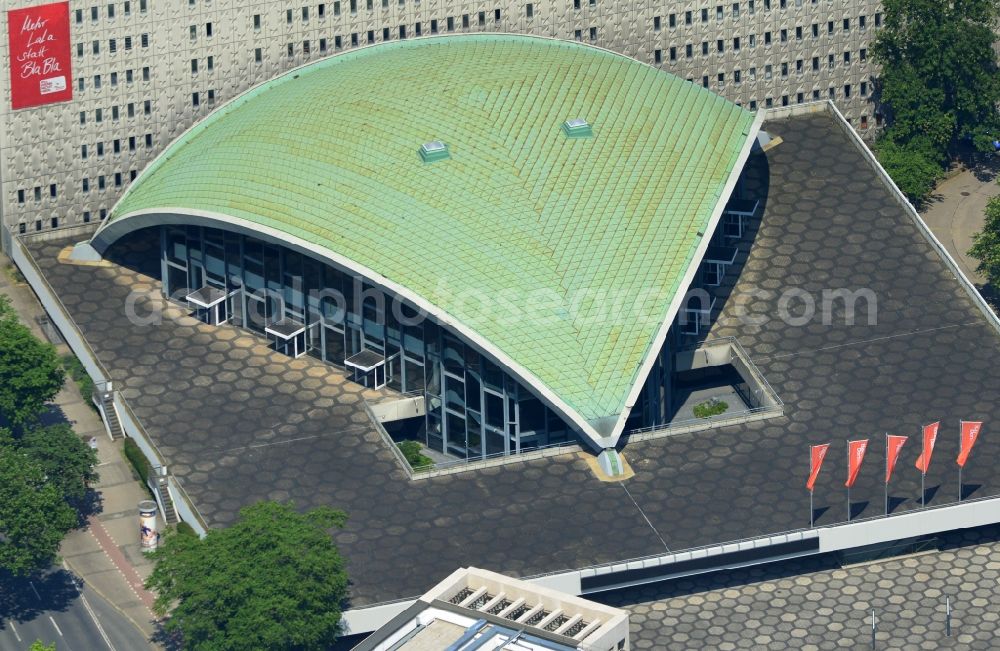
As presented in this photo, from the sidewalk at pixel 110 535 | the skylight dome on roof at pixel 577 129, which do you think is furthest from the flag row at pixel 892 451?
the sidewalk at pixel 110 535

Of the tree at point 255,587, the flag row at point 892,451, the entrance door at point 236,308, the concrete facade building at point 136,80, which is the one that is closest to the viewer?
the tree at point 255,587

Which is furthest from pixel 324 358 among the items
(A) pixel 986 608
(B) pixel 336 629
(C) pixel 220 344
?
(A) pixel 986 608

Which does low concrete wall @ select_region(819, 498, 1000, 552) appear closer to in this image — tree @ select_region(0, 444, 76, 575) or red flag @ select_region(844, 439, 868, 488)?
red flag @ select_region(844, 439, 868, 488)

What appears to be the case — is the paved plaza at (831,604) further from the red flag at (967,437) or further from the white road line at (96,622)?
the white road line at (96,622)

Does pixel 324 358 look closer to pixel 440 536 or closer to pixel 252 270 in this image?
pixel 252 270

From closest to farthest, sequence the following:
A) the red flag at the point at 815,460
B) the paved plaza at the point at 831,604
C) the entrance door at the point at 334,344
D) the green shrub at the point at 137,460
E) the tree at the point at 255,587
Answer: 1. the tree at the point at 255,587
2. the paved plaza at the point at 831,604
3. the red flag at the point at 815,460
4. the green shrub at the point at 137,460
5. the entrance door at the point at 334,344

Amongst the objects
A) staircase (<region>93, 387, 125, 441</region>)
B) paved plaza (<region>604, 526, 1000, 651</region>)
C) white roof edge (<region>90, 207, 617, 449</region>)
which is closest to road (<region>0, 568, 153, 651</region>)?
staircase (<region>93, 387, 125, 441</region>)

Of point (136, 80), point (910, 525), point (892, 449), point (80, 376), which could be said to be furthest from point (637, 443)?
point (136, 80)

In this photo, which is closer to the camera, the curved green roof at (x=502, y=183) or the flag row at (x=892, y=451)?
the flag row at (x=892, y=451)
